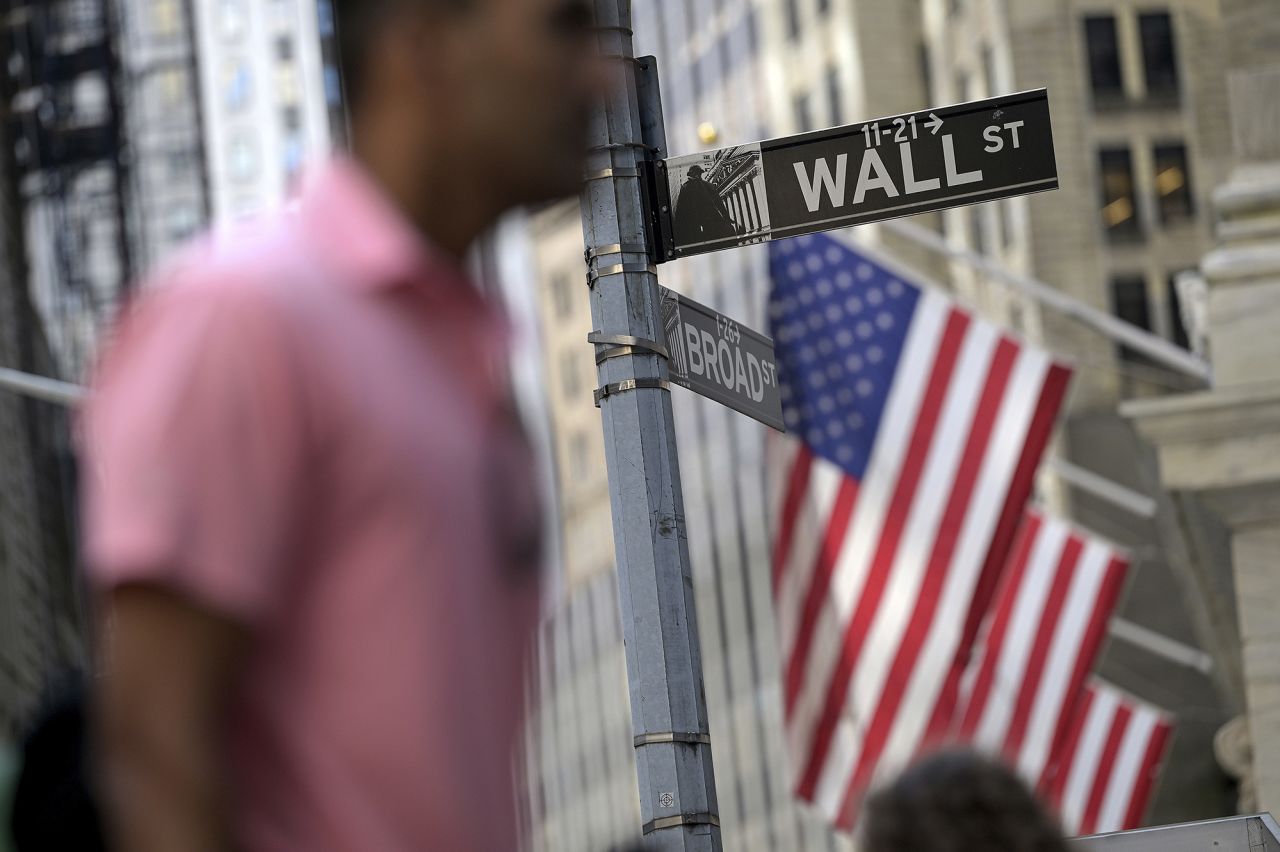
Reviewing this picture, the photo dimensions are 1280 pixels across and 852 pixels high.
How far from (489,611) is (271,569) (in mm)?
222

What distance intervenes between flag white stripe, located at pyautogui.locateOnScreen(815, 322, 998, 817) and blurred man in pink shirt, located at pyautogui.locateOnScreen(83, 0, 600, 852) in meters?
14.2

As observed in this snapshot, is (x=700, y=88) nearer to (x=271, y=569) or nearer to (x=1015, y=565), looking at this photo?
(x=1015, y=565)

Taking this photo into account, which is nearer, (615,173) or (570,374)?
(615,173)

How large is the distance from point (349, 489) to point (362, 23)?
15.2 inches

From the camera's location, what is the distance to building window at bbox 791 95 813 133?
6425 centimetres

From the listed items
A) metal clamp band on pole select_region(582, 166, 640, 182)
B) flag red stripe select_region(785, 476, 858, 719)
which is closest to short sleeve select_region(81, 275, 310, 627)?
metal clamp band on pole select_region(582, 166, 640, 182)

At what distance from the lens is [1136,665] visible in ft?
155

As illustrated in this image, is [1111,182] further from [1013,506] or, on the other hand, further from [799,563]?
[799,563]

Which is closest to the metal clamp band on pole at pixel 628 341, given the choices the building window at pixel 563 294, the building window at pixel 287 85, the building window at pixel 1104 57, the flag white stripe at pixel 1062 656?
the flag white stripe at pixel 1062 656

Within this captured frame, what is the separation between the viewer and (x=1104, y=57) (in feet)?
177

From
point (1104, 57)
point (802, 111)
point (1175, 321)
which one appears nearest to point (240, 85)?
point (802, 111)

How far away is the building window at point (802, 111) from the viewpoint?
64.2 meters

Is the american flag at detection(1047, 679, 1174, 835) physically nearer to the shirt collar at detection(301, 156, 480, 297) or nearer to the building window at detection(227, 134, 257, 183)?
the shirt collar at detection(301, 156, 480, 297)

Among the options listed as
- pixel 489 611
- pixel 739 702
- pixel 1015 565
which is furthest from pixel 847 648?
pixel 739 702
